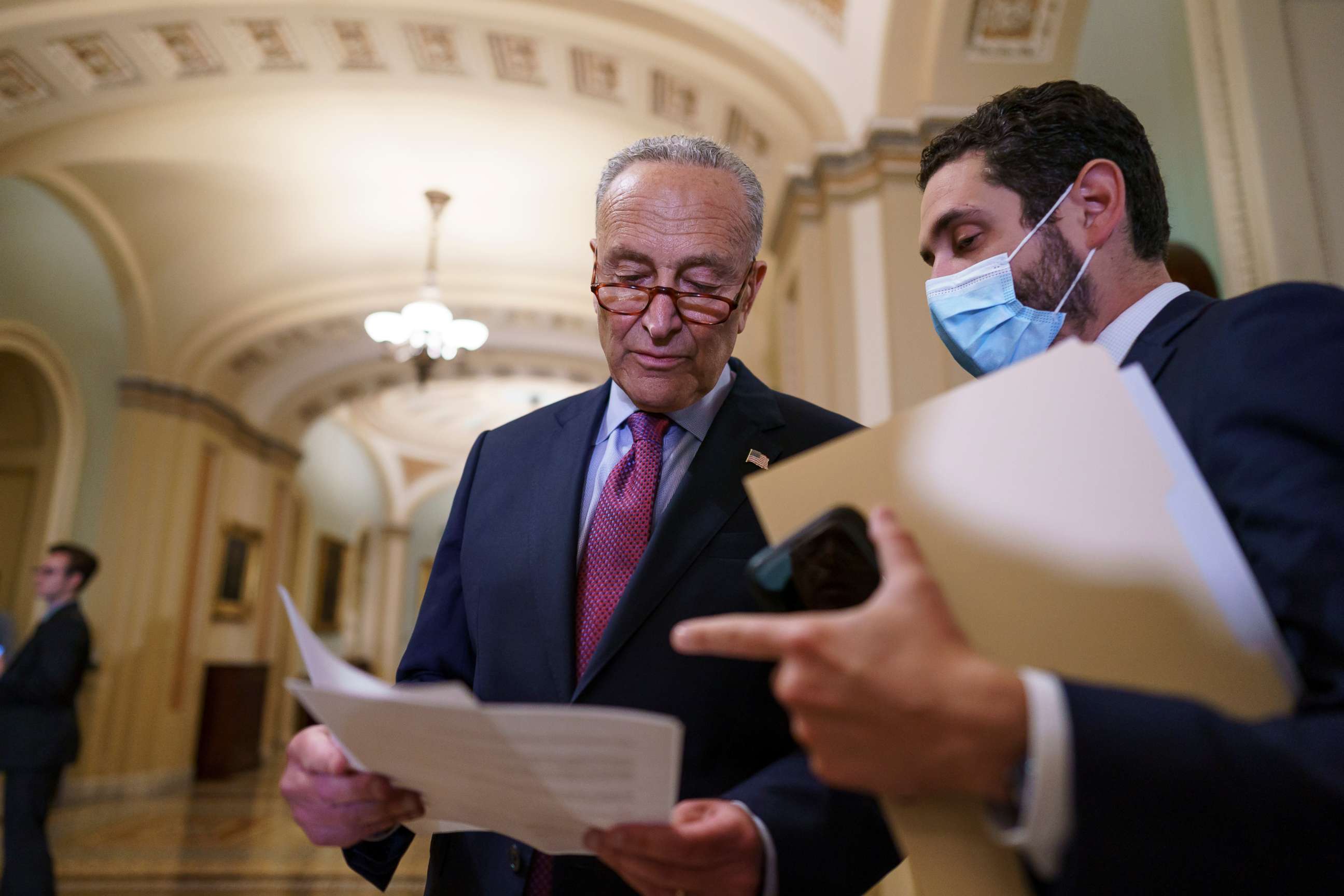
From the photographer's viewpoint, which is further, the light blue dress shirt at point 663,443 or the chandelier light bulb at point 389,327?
the chandelier light bulb at point 389,327

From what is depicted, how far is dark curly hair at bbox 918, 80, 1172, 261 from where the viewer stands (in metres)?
1.16

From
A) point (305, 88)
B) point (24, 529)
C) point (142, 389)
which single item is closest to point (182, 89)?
point (305, 88)

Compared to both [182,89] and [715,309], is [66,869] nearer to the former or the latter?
[182,89]

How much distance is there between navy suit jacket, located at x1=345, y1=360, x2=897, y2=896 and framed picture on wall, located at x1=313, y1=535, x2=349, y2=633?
14.4 meters

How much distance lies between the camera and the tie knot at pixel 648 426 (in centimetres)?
145

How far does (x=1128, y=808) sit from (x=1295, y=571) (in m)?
0.23

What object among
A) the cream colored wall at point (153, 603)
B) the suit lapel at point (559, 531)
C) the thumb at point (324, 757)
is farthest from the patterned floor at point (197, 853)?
the thumb at point (324, 757)

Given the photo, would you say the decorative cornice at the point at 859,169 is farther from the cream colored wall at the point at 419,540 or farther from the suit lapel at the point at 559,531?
the cream colored wall at the point at 419,540

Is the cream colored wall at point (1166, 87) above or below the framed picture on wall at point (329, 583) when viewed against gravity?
above

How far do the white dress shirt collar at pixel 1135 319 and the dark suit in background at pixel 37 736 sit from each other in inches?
200

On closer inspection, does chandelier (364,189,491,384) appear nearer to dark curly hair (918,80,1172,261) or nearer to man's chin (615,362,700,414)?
man's chin (615,362,700,414)

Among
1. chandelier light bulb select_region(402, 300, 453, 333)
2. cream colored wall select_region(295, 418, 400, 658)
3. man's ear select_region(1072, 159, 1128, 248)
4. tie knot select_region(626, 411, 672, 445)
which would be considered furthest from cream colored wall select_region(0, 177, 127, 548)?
man's ear select_region(1072, 159, 1128, 248)

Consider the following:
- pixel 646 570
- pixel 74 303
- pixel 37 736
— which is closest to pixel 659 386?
pixel 646 570

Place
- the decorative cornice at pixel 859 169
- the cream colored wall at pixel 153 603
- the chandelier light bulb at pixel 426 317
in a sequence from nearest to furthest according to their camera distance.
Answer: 1. the decorative cornice at pixel 859 169
2. the chandelier light bulb at pixel 426 317
3. the cream colored wall at pixel 153 603
